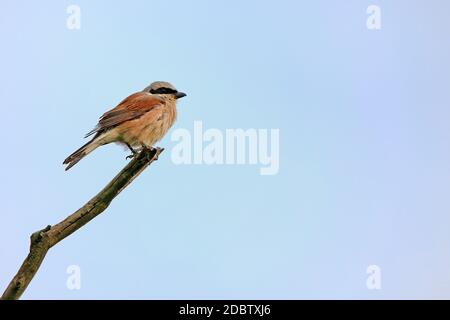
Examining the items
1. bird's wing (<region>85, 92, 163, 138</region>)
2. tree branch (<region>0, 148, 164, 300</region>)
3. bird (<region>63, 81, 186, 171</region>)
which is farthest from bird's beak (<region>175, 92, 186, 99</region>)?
tree branch (<region>0, 148, 164, 300</region>)

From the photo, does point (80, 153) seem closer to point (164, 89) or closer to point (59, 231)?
point (164, 89)

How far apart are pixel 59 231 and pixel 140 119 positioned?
3473 millimetres

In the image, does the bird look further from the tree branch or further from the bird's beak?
the tree branch

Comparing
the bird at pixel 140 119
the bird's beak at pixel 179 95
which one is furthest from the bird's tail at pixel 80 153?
the bird's beak at pixel 179 95

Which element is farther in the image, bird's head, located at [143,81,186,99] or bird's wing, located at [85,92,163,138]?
bird's head, located at [143,81,186,99]

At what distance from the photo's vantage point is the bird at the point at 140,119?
6709mm

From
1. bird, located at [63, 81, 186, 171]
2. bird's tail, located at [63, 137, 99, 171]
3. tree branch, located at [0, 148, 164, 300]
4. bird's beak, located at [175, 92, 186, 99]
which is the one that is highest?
bird's beak, located at [175, 92, 186, 99]

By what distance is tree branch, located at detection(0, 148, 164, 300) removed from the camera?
3.43 meters

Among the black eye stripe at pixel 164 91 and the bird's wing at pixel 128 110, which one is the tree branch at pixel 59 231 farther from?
the black eye stripe at pixel 164 91

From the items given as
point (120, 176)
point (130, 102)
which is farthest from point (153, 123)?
point (120, 176)
